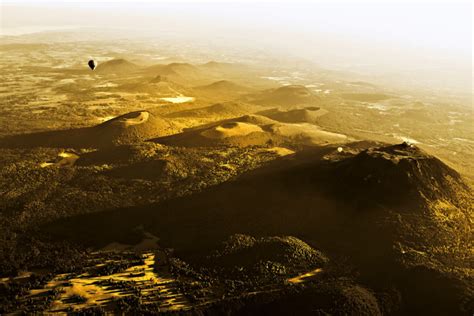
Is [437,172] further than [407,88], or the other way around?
[407,88]

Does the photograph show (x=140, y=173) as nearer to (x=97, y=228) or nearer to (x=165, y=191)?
(x=165, y=191)

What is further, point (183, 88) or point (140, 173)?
point (183, 88)

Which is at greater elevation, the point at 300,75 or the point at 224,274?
the point at 300,75

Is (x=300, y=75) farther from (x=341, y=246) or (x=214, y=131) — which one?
(x=341, y=246)

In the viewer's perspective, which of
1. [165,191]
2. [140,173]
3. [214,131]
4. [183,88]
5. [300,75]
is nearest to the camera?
[165,191]

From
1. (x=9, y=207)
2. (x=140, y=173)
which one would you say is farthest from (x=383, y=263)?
(x=9, y=207)

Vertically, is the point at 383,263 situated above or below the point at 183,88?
below

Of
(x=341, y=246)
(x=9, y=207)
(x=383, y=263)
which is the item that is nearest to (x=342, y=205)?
(x=341, y=246)

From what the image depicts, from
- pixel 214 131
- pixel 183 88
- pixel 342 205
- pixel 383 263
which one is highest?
pixel 183 88

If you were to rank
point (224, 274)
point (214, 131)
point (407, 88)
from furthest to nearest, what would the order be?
point (407, 88)
point (214, 131)
point (224, 274)
